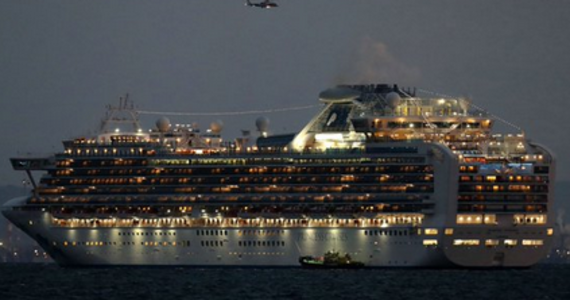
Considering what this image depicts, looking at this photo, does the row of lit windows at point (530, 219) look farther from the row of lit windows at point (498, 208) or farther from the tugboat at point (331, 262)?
the tugboat at point (331, 262)

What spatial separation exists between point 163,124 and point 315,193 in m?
17.3

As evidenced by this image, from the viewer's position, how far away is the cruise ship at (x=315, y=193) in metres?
160

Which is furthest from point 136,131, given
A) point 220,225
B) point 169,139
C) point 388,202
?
point 388,202

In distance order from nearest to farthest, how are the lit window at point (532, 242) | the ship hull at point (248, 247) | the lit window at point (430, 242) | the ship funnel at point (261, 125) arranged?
1. the lit window at point (430, 242)
2. the ship hull at point (248, 247)
3. the lit window at point (532, 242)
4. the ship funnel at point (261, 125)

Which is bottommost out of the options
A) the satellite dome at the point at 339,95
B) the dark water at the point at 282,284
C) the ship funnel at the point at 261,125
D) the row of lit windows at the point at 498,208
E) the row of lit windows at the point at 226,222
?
the dark water at the point at 282,284

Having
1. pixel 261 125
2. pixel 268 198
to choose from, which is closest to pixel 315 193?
pixel 268 198

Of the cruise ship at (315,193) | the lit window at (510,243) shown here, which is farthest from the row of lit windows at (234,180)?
the lit window at (510,243)

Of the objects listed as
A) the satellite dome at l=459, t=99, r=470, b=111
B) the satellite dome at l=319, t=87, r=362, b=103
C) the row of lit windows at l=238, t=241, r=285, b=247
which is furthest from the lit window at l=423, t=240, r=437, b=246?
the satellite dome at l=319, t=87, r=362, b=103

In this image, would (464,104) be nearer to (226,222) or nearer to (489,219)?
(489,219)

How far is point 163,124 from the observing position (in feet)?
575

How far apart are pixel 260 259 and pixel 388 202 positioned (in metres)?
10.7

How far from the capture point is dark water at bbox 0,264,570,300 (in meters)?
141

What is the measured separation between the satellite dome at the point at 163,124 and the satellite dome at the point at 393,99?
19.6 meters

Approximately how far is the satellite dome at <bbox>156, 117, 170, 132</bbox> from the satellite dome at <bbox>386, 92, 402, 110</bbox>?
1958cm
